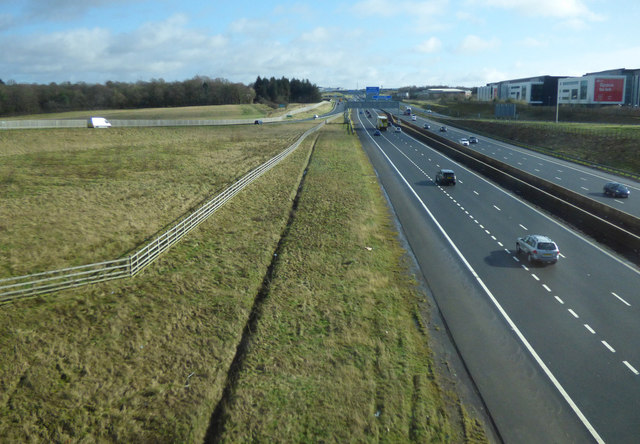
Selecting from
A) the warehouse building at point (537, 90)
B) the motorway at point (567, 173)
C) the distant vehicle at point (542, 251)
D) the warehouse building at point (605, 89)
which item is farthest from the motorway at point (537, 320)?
the warehouse building at point (537, 90)

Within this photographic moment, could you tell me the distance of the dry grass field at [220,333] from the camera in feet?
42.8

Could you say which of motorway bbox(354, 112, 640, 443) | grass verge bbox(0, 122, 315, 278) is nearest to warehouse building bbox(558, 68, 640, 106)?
grass verge bbox(0, 122, 315, 278)

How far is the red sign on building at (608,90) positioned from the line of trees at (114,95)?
127m

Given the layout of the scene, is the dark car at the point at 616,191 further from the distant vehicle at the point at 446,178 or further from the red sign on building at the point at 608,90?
the red sign on building at the point at 608,90

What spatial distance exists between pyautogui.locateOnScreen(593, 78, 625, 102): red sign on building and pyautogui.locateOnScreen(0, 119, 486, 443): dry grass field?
115182mm

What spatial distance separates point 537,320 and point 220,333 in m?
12.4

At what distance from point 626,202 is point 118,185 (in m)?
42.7

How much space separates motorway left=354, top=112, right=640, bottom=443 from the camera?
13.4 m

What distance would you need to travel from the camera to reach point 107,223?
2928 cm

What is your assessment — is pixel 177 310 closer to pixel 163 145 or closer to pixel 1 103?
pixel 163 145

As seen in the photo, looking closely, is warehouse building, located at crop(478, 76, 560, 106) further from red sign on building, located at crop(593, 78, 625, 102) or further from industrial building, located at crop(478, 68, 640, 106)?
red sign on building, located at crop(593, 78, 625, 102)

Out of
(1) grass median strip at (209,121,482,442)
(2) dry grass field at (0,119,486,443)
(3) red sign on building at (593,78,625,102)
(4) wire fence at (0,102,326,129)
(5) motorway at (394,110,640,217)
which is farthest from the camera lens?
(3) red sign on building at (593,78,625,102)

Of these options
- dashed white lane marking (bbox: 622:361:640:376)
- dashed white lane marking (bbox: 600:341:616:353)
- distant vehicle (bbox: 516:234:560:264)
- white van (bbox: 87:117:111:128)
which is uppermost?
white van (bbox: 87:117:111:128)

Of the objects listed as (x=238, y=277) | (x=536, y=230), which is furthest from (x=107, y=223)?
(x=536, y=230)
